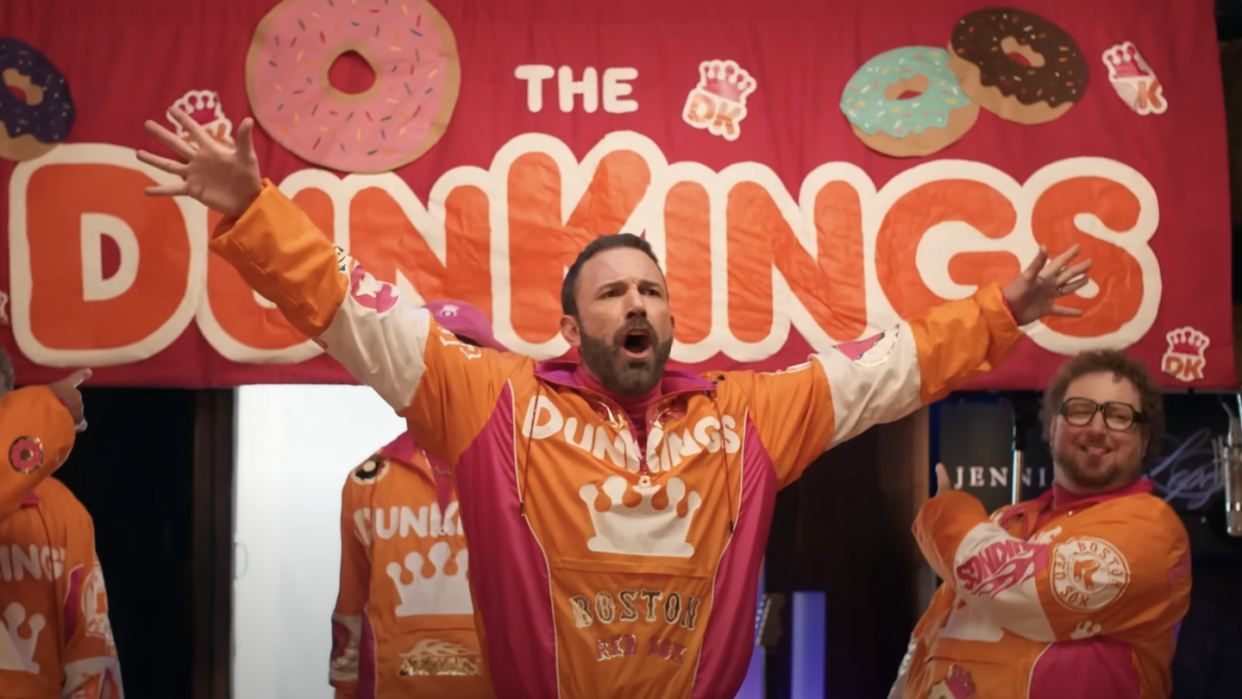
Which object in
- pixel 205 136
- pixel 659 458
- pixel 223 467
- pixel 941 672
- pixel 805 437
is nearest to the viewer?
pixel 205 136

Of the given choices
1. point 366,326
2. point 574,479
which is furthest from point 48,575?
point 574,479

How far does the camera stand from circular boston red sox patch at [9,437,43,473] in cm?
238

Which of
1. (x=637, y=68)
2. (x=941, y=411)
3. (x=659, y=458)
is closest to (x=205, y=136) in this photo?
(x=659, y=458)

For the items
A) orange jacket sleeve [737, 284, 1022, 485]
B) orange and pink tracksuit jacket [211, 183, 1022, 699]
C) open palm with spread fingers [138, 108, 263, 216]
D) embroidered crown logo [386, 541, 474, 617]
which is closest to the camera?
→ open palm with spread fingers [138, 108, 263, 216]

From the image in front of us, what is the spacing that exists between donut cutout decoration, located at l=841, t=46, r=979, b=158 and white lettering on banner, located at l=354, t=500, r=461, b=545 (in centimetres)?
160

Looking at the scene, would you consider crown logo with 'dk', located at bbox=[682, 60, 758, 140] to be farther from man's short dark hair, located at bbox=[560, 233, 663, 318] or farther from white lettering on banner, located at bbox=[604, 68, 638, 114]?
man's short dark hair, located at bbox=[560, 233, 663, 318]

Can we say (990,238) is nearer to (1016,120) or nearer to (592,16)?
(1016,120)

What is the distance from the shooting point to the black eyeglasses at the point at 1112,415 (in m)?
2.57

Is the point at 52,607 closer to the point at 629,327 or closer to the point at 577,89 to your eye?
the point at 629,327

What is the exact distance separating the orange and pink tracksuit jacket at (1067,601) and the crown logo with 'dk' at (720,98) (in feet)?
4.22

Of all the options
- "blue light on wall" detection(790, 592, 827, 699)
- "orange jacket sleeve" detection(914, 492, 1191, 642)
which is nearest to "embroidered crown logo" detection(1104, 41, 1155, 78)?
"orange jacket sleeve" detection(914, 492, 1191, 642)

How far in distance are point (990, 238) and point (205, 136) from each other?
220 cm

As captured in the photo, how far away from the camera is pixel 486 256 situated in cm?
304

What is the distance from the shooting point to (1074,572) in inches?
89.9
